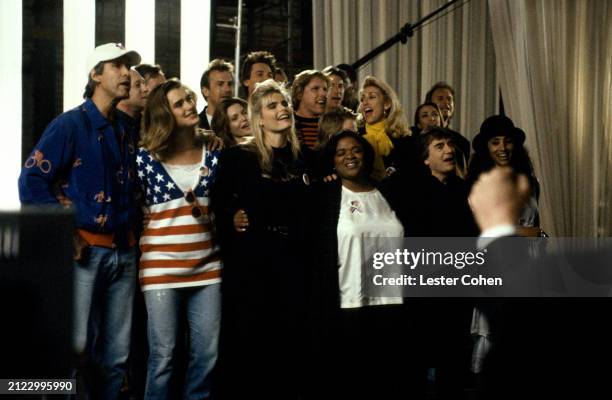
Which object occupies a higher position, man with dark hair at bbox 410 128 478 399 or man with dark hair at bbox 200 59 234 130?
man with dark hair at bbox 200 59 234 130

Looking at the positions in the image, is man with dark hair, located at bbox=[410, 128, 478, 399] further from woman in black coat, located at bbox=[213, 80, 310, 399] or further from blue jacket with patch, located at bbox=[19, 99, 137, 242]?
blue jacket with patch, located at bbox=[19, 99, 137, 242]

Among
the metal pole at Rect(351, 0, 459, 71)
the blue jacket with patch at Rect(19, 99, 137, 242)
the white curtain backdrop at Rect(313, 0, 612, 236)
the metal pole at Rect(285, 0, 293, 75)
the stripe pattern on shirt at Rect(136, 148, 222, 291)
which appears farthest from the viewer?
the metal pole at Rect(285, 0, 293, 75)

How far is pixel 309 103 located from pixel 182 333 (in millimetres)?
1343

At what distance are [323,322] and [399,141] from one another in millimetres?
1169

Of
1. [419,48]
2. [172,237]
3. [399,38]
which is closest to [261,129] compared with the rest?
[172,237]

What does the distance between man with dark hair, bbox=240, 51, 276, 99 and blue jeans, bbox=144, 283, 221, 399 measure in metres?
1.37

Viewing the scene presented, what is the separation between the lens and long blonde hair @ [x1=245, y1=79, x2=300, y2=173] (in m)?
3.82

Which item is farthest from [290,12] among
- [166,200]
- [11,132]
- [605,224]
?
[166,200]

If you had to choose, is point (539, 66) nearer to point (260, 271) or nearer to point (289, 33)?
point (289, 33)

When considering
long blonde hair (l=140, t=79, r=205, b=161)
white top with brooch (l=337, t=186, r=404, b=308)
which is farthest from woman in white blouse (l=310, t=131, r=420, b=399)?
long blonde hair (l=140, t=79, r=205, b=161)

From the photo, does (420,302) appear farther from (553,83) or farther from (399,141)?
(553,83)

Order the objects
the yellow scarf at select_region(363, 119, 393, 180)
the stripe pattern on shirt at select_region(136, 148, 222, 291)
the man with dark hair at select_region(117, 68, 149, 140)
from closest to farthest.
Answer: the stripe pattern on shirt at select_region(136, 148, 222, 291), the man with dark hair at select_region(117, 68, 149, 140), the yellow scarf at select_region(363, 119, 393, 180)

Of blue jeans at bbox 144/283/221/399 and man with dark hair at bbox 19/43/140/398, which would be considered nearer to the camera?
man with dark hair at bbox 19/43/140/398

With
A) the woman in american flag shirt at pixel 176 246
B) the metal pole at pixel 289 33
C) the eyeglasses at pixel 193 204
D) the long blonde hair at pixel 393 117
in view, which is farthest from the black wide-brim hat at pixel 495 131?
the metal pole at pixel 289 33
